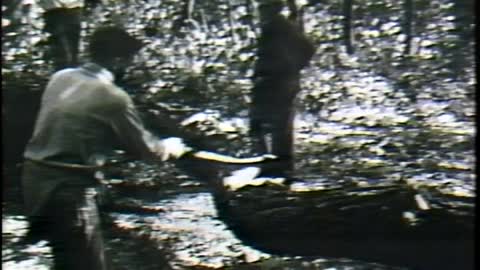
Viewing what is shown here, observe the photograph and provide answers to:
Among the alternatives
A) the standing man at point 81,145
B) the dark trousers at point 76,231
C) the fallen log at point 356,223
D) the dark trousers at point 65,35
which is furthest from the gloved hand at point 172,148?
the dark trousers at point 65,35

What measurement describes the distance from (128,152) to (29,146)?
39cm

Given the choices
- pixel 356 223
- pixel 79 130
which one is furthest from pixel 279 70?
pixel 79 130

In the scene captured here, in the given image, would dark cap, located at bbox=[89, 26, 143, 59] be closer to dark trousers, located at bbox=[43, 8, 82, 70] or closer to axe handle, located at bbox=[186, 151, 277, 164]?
dark trousers, located at bbox=[43, 8, 82, 70]

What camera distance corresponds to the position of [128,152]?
336 centimetres

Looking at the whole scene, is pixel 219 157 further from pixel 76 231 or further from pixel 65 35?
pixel 65 35

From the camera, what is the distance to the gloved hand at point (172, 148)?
3361mm

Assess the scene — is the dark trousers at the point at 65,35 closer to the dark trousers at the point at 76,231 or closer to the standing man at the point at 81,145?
the standing man at the point at 81,145

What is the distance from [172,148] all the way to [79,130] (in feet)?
1.22

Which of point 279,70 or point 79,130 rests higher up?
point 279,70

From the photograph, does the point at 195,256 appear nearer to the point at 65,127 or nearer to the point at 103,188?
the point at 103,188

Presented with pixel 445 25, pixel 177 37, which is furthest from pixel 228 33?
pixel 445 25

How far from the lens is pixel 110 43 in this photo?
337cm

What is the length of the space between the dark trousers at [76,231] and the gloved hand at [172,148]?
321 millimetres

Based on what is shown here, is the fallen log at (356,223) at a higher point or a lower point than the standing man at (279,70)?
lower
